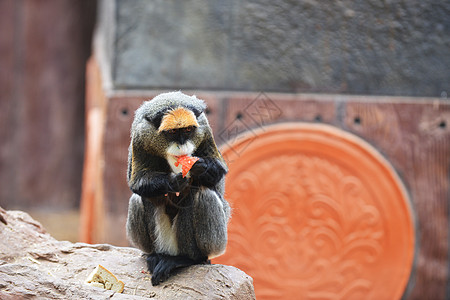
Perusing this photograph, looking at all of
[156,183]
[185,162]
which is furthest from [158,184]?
[185,162]

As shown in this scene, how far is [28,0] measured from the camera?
7.30m

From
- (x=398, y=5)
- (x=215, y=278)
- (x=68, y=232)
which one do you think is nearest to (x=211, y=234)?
(x=215, y=278)

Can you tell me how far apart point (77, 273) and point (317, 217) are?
8.06 ft

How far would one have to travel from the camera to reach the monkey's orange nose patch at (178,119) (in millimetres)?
2562

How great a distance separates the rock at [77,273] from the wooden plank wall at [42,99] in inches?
165

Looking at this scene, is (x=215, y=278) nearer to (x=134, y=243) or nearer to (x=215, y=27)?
(x=134, y=243)

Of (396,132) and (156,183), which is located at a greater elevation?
(396,132)

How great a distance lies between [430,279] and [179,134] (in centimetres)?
321

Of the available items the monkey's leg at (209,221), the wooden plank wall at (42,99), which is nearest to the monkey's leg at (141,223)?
the monkey's leg at (209,221)

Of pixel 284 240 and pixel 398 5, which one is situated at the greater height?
pixel 398 5

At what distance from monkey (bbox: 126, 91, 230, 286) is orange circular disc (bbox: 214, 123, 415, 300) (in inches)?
69.2

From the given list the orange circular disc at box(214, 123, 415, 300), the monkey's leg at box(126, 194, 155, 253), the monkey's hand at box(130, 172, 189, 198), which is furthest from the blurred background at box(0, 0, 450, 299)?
the monkey's hand at box(130, 172, 189, 198)

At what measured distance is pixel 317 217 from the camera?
187 inches

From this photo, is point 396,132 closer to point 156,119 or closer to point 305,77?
point 305,77
